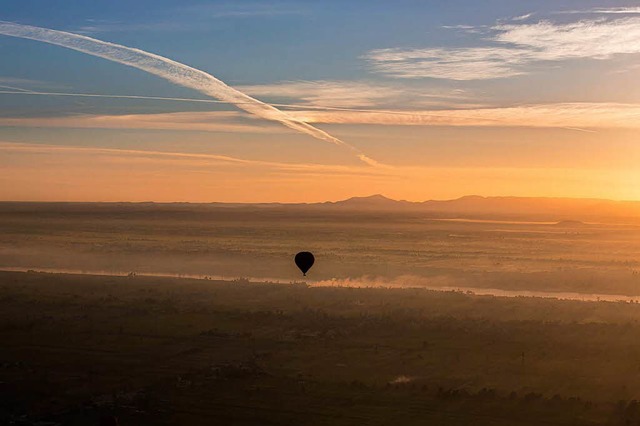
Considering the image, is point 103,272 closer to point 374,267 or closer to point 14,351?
point 374,267

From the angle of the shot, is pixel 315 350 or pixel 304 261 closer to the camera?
pixel 315 350

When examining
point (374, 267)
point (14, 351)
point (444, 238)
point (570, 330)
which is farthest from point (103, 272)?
point (444, 238)

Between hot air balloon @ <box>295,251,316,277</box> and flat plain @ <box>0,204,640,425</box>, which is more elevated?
hot air balloon @ <box>295,251,316,277</box>

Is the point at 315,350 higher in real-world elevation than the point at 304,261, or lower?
lower

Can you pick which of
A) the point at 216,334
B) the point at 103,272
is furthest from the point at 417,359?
the point at 103,272

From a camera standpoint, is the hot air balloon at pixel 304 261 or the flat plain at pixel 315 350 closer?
the flat plain at pixel 315 350

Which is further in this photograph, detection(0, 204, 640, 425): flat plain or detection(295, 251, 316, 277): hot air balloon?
detection(295, 251, 316, 277): hot air balloon

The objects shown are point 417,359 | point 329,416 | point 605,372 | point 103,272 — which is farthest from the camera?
point 103,272

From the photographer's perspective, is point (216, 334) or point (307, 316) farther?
point (307, 316)

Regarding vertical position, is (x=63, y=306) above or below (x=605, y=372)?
above

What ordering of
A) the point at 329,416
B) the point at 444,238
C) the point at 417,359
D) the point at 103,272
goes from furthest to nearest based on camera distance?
→ the point at 444,238 < the point at 103,272 < the point at 417,359 < the point at 329,416

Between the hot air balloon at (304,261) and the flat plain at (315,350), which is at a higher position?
the hot air balloon at (304,261)
